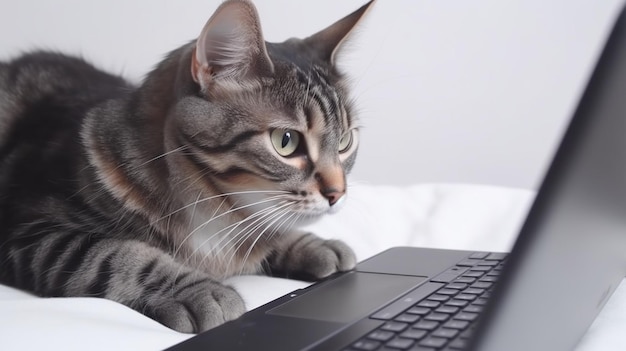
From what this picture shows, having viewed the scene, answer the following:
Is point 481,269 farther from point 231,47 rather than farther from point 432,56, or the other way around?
point 432,56

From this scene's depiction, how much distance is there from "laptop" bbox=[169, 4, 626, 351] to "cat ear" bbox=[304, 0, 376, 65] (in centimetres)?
39

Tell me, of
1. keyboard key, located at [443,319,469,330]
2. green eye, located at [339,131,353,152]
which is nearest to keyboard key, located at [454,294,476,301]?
keyboard key, located at [443,319,469,330]

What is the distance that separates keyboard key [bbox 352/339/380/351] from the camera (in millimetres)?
547

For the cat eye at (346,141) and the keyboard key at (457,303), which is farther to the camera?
the cat eye at (346,141)

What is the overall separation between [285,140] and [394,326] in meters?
0.38

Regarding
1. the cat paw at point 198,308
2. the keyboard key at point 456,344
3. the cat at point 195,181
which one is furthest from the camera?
the cat at point 195,181

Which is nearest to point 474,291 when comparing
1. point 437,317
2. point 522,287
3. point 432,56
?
point 437,317

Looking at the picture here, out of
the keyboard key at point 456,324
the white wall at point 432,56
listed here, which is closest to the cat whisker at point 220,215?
the keyboard key at point 456,324

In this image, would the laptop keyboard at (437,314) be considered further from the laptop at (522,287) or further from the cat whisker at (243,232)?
the cat whisker at (243,232)

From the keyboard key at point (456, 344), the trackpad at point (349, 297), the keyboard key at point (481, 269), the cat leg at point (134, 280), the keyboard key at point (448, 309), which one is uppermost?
the keyboard key at point (456, 344)

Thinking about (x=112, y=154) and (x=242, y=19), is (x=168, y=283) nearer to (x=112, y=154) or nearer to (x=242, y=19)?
(x=112, y=154)

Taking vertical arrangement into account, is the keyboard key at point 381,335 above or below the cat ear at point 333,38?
below

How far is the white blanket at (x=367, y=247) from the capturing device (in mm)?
660

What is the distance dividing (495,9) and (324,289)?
119 centimetres
